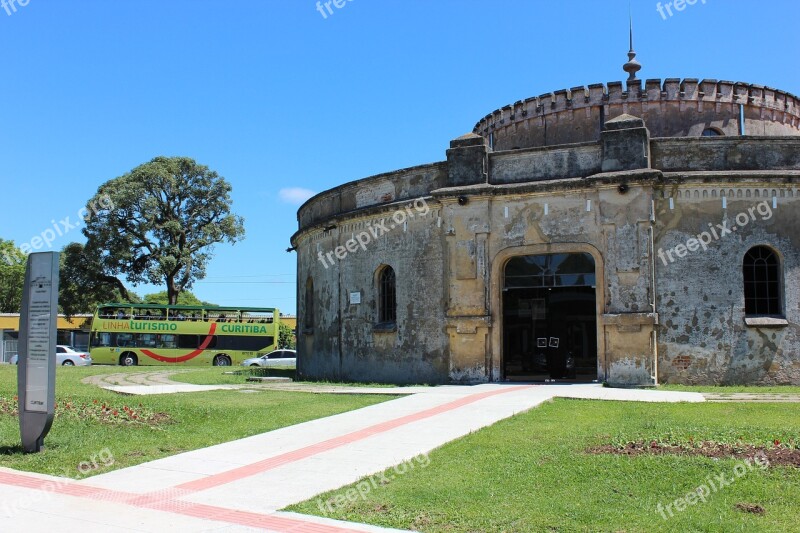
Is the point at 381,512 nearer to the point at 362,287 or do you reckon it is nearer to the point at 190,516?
the point at 190,516

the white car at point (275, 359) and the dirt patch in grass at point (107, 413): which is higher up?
the dirt patch in grass at point (107, 413)

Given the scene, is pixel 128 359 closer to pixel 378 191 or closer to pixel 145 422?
pixel 378 191

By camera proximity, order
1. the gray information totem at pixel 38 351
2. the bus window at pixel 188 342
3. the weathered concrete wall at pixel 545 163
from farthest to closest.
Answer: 1. the bus window at pixel 188 342
2. the weathered concrete wall at pixel 545 163
3. the gray information totem at pixel 38 351

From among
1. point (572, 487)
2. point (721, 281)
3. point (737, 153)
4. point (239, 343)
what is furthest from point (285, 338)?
point (572, 487)

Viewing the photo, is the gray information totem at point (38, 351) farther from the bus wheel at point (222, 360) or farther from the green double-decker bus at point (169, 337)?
the bus wheel at point (222, 360)

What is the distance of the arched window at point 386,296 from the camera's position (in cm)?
2162

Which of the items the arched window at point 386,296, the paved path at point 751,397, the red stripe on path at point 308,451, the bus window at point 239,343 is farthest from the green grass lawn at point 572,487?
the bus window at point 239,343

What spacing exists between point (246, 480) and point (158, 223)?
4357cm

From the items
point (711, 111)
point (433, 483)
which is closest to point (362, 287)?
point (711, 111)

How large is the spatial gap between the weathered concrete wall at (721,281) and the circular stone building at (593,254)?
34 millimetres

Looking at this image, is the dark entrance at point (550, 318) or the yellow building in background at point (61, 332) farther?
the yellow building in background at point (61, 332)

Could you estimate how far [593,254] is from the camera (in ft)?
60.0

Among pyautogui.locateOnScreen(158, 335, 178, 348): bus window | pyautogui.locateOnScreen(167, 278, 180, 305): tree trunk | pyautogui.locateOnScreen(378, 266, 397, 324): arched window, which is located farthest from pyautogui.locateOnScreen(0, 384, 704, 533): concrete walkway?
pyautogui.locateOnScreen(167, 278, 180, 305): tree trunk

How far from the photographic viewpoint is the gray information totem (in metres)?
9.88
